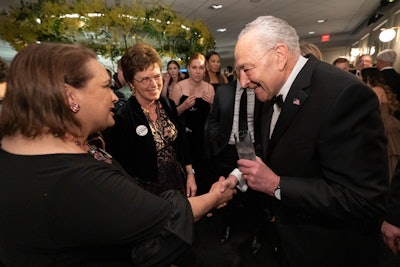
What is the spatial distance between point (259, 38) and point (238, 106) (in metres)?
1.40

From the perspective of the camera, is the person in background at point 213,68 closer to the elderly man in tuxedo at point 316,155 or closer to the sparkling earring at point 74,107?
the elderly man in tuxedo at point 316,155

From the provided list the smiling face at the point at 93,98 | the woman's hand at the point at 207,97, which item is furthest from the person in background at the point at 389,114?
the smiling face at the point at 93,98

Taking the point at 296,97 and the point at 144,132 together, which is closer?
the point at 296,97

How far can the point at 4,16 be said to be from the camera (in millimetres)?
2797

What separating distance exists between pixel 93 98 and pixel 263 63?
0.74 meters

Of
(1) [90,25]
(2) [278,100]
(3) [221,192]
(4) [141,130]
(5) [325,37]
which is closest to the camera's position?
(2) [278,100]

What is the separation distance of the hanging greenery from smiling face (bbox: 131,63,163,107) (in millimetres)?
1215

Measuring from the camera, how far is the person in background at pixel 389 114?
2619mm

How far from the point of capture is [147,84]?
1914 millimetres

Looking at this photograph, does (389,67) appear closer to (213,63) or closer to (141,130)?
(213,63)

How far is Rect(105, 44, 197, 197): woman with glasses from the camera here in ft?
6.20

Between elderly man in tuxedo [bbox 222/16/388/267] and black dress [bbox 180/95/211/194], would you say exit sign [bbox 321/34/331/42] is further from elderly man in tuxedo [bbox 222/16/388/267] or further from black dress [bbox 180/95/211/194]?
elderly man in tuxedo [bbox 222/16/388/267]

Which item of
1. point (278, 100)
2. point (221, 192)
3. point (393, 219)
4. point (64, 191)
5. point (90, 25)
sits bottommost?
point (393, 219)

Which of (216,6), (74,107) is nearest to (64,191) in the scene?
(74,107)
